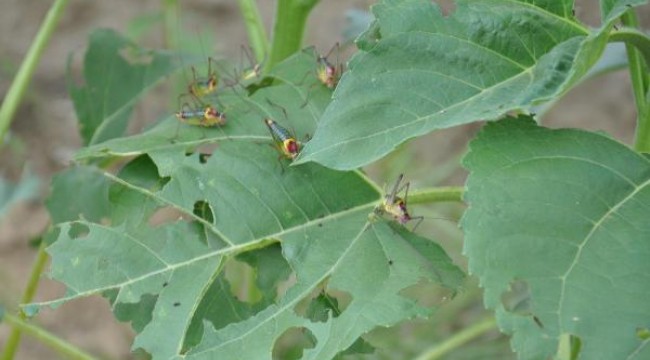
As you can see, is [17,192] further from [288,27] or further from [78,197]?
[288,27]

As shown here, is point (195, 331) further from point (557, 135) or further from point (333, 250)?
point (557, 135)

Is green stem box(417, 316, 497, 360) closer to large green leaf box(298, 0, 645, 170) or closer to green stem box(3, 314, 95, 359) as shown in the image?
green stem box(3, 314, 95, 359)

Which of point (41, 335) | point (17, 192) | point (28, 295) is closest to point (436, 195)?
point (41, 335)

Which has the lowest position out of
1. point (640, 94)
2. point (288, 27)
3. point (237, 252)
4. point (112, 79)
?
point (112, 79)

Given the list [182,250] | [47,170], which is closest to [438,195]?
[182,250]

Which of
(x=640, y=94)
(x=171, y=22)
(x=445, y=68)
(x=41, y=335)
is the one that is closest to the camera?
(x=445, y=68)

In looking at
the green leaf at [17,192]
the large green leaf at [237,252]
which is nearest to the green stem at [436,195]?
the large green leaf at [237,252]

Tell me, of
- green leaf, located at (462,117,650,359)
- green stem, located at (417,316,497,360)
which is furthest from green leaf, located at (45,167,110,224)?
green leaf, located at (462,117,650,359)
